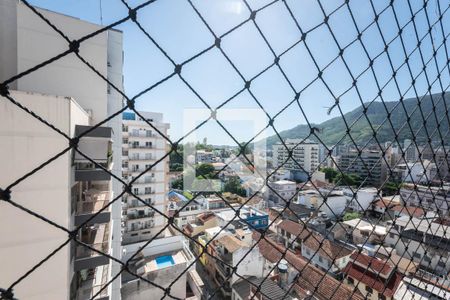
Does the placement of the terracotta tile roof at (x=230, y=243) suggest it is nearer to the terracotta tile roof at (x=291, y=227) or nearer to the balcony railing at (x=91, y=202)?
the terracotta tile roof at (x=291, y=227)

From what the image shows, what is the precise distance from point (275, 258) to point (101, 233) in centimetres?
436

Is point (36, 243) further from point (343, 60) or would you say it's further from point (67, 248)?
point (343, 60)

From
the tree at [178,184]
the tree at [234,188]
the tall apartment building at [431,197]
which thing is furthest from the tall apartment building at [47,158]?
the tree at [178,184]

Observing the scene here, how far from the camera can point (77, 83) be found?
9.70 ft

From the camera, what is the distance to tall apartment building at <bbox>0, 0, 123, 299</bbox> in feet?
5.21

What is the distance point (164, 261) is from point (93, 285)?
331cm

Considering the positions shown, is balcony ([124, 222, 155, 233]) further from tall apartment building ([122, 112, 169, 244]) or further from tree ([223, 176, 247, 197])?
tree ([223, 176, 247, 197])

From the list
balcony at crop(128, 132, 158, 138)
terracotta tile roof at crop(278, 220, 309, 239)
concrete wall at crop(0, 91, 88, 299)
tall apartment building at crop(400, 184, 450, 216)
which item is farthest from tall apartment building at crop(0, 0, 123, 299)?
terracotta tile roof at crop(278, 220, 309, 239)

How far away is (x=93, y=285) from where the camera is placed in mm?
2576

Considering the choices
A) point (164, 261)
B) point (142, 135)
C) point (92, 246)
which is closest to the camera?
point (92, 246)

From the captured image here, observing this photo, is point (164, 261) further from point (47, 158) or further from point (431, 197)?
point (431, 197)

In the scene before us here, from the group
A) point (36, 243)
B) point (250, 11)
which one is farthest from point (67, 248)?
point (250, 11)

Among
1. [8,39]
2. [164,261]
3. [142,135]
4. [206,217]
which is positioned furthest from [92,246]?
[206,217]

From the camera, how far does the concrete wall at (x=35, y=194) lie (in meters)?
1.56
